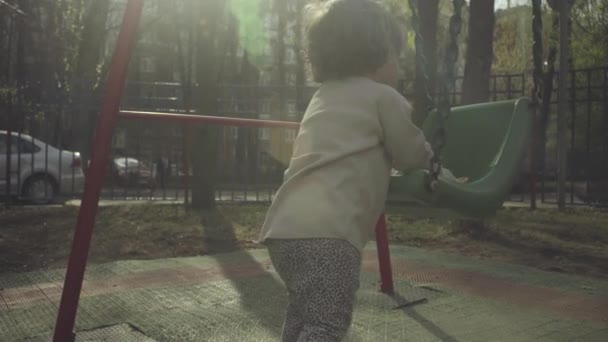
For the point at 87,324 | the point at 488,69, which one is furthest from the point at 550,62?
the point at 488,69

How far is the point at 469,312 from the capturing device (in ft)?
11.2

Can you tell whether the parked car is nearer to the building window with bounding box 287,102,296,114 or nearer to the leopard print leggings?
the building window with bounding box 287,102,296,114

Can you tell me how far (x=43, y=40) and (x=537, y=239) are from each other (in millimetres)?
13014

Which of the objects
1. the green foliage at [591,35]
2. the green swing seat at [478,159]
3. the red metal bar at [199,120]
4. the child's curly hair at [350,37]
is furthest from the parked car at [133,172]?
the green foliage at [591,35]

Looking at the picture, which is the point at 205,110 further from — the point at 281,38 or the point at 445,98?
the point at 281,38

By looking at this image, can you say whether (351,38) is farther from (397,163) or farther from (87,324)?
(87,324)

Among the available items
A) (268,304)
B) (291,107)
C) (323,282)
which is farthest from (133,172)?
(323,282)

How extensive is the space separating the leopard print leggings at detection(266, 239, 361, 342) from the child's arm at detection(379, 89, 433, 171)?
0.98ft

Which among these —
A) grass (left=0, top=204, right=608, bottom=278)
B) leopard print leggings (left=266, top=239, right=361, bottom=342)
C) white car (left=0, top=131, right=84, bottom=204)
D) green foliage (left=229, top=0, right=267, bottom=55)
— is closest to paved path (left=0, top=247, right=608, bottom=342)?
grass (left=0, top=204, right=608, bottom=278)

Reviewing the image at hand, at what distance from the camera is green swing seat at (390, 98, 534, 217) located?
1938mm

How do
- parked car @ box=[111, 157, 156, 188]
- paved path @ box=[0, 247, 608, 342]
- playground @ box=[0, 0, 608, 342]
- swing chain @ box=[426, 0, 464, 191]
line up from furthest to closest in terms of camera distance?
parked car @ box=[111, 157, 156, 188] → paved path @ box=[0, 247, 608, 342] → playground @ box=[0, 0, 608, 342] → swing chain @ box=[426, 0, 464, 191]

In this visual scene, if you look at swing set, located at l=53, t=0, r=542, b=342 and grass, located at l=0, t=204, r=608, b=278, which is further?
grass, located at l=0, t=204, r=608, b=278

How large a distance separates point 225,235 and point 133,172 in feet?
15.7

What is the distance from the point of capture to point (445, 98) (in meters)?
2.06
